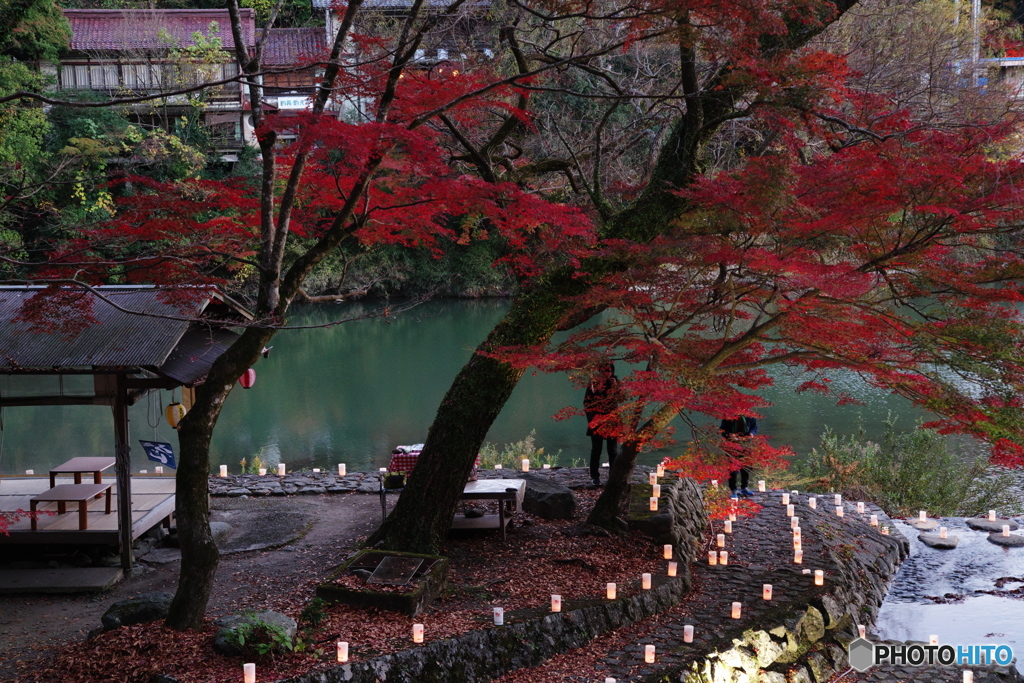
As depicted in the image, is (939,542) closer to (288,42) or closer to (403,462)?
(403,462)

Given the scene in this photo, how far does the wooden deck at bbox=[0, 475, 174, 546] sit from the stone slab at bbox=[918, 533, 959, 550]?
7.27 m

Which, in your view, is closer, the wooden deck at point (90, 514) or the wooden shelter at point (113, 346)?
the wooden shelter at point (113, 346)

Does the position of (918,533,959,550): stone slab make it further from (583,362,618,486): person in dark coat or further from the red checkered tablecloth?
the red checkered tablecloth

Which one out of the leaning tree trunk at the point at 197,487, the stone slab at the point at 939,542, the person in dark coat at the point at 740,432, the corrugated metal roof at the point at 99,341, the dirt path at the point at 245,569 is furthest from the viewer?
the stone slab at the point at 939,542

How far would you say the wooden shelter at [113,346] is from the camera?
548 centimetres

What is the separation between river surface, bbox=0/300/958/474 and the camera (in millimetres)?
12219

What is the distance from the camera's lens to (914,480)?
356 inches

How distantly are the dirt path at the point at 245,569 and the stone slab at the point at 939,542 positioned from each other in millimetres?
5455

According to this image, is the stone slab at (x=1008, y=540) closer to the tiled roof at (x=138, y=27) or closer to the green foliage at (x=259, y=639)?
the green foliage at (x=259, y=639)

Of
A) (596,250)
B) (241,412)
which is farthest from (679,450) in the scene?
(241,412)

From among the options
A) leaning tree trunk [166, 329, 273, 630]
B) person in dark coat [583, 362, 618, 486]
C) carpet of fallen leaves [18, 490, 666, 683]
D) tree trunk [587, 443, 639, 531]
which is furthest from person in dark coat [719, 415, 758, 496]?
leaning tree trunk [166, 329, 273, 630]

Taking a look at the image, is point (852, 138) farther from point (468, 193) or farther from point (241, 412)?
point (241, 412)

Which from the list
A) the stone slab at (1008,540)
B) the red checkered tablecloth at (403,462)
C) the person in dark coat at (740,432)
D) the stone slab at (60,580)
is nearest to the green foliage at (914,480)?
the stone slab at (1008,540)

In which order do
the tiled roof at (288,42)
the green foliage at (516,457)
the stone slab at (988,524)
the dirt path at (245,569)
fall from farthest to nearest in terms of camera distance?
the tiled roof at (288,42) < the green foliage at (516,457) < the stone slab at (988,524) < the dirt path at (245,569)
